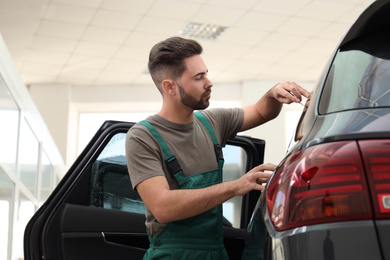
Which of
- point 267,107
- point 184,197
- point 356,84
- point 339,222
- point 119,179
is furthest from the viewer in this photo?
point 119,179

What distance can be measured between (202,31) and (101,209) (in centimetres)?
792

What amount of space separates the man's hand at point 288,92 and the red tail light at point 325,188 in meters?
0.92

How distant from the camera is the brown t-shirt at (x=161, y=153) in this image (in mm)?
2033

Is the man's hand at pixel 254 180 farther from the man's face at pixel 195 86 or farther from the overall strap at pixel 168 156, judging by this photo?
the man's face at pixel 195 86

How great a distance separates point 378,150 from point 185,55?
1.25m

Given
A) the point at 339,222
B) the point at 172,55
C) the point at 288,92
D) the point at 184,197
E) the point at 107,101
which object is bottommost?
the point at 339,222

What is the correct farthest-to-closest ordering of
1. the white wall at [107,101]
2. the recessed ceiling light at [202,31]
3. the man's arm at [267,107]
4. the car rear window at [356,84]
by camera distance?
the white wall at [107,101] → the recessed ceiling light at [202,31] → the man's arm at [267,107] → the car rear window at [356,84]

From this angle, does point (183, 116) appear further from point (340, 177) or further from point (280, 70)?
point (280, 70)

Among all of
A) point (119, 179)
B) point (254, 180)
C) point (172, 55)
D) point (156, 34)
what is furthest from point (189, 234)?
point (156, 34)

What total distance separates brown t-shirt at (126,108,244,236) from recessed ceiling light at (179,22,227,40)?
797 cm

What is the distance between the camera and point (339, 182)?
1140 mm

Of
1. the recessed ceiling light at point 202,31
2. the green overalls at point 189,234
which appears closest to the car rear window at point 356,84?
the green overalls at point 189,234

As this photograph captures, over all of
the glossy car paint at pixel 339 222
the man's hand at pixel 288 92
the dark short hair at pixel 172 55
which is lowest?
the glossy car paint at pixel 339 222

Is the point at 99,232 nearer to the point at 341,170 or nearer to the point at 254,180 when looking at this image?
the point at 254,180
